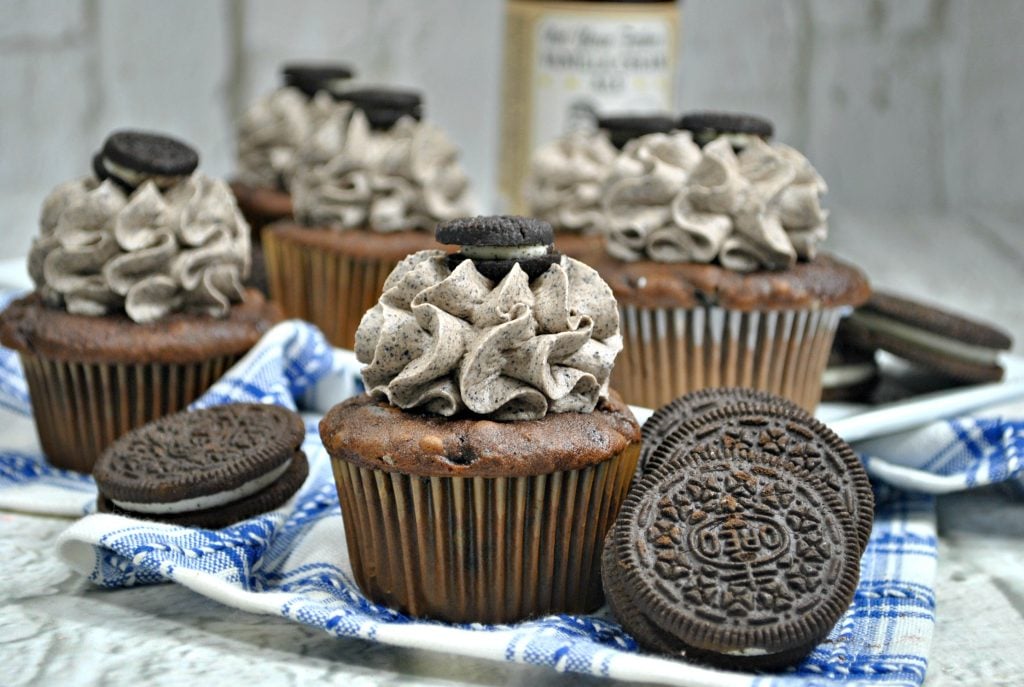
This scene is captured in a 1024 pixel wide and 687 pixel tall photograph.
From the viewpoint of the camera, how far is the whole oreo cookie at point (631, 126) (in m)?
2.96

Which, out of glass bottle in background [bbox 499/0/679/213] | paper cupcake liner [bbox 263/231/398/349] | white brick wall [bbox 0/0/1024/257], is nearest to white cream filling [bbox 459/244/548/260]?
paper cupcake liner [bbox 263/231/398/349]

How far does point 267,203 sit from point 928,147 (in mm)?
2823

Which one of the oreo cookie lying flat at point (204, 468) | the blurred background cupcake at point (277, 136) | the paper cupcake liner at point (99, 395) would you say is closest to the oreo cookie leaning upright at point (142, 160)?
the paper cupcake liner at point (99, 395)

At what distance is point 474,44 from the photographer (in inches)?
209

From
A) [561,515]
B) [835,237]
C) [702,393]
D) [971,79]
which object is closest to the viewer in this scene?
[561,515]

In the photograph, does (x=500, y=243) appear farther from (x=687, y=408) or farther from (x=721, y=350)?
(x=721, y=350)

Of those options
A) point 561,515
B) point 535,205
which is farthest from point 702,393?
point 535,205

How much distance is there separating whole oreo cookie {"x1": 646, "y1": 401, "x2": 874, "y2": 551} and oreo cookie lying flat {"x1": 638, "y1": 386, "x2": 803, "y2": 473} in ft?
0.10

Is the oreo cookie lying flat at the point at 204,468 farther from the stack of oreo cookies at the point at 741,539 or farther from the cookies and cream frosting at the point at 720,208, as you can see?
the cookies and cream frosting at the point at 720,208

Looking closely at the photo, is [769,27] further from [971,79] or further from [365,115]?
[365,115]

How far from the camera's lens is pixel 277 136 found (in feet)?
11.7

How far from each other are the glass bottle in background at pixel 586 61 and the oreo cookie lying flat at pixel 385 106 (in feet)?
2.07

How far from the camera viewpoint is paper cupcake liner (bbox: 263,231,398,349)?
305 cm

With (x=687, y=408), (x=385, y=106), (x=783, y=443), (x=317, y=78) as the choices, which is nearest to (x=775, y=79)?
(x=317, y=78)
